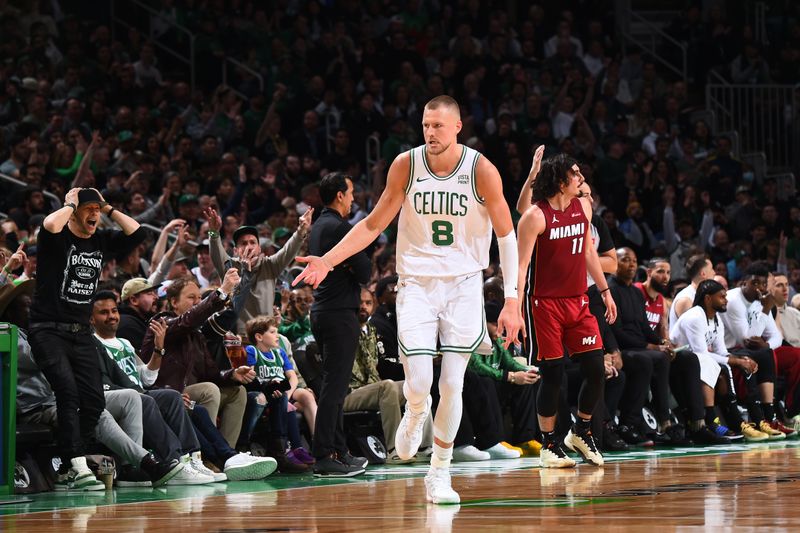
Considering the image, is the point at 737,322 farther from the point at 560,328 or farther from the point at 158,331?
the point at 158,331

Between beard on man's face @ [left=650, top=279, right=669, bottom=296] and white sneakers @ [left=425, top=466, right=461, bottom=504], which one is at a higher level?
beard on man's face @ [left=650, top=279, right=669, bottom=296]

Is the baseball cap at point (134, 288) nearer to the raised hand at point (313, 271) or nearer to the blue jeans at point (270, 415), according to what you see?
the blue jeans at point (270, 415)

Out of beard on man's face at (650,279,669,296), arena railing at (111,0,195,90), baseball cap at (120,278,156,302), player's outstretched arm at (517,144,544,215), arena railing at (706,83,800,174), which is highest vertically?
arena railing at (111,0,195,90)

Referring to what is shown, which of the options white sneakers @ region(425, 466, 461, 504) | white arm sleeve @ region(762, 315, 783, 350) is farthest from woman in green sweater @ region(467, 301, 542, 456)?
white sneakers @ region(425, 466, 461, 504)

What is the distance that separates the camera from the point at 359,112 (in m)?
16.6

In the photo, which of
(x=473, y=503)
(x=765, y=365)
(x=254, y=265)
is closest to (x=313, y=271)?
(x=473, y=503)

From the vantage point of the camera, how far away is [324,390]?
318 inches

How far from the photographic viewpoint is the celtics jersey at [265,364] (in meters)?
9.05

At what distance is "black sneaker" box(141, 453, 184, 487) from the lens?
25.5ft

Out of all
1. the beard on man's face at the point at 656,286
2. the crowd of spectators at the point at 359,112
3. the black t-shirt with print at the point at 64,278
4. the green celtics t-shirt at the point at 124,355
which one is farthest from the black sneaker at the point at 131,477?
the beard on man's face at the point at 656,286

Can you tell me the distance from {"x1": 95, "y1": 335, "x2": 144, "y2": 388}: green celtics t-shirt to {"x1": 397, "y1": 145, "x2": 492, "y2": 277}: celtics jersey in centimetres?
263

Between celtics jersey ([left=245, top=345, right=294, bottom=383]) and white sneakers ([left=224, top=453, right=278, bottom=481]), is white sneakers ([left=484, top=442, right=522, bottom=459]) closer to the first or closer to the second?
celtics jersey ([left=245, top=345, right=294, bottom=383])

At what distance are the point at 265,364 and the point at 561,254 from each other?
2.21 metres

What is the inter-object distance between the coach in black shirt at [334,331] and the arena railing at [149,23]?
9.57 metres
